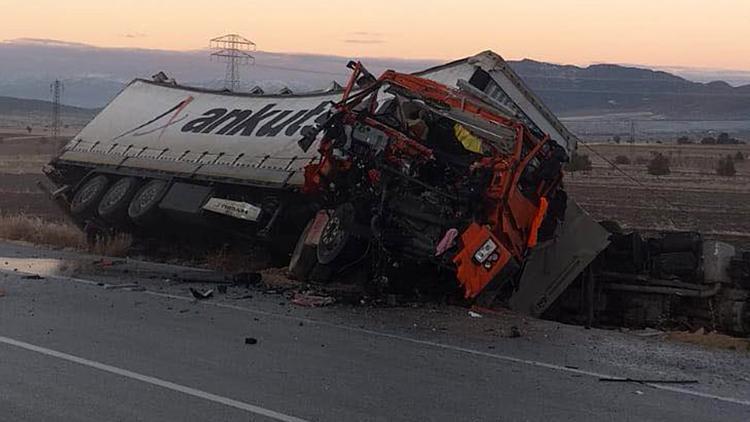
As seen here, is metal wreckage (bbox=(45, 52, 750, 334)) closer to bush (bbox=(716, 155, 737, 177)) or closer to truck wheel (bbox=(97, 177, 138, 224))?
truck wheel (bbox=(97, 177, 138, 224))

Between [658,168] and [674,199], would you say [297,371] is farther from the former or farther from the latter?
[658,168]

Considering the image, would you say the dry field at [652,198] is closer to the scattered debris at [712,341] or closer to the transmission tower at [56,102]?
the scattered debris at [712,341]

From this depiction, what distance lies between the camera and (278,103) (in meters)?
15.8

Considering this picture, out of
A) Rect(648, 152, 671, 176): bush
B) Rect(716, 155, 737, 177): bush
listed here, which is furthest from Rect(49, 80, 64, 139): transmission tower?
Rect(716, 155, 737, 177): bush

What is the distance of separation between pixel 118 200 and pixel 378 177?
21.7 feet

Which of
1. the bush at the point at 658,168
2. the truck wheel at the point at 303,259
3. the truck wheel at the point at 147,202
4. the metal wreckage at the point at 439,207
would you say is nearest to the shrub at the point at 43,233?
the metal wreckage at the point at 439,207

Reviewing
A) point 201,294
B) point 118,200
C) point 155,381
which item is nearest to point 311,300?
point 201,294

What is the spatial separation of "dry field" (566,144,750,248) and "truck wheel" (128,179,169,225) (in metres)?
7.62

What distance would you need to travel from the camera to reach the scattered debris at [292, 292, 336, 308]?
10.2 meters

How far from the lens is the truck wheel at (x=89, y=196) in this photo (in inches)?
630

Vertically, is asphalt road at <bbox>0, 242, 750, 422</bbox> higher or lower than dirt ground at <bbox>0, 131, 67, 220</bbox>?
higher

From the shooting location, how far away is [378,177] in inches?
413

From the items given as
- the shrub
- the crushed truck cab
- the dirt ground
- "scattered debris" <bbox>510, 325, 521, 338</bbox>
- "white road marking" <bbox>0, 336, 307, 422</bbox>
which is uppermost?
the crushed truck cab

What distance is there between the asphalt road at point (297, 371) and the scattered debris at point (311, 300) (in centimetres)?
43
